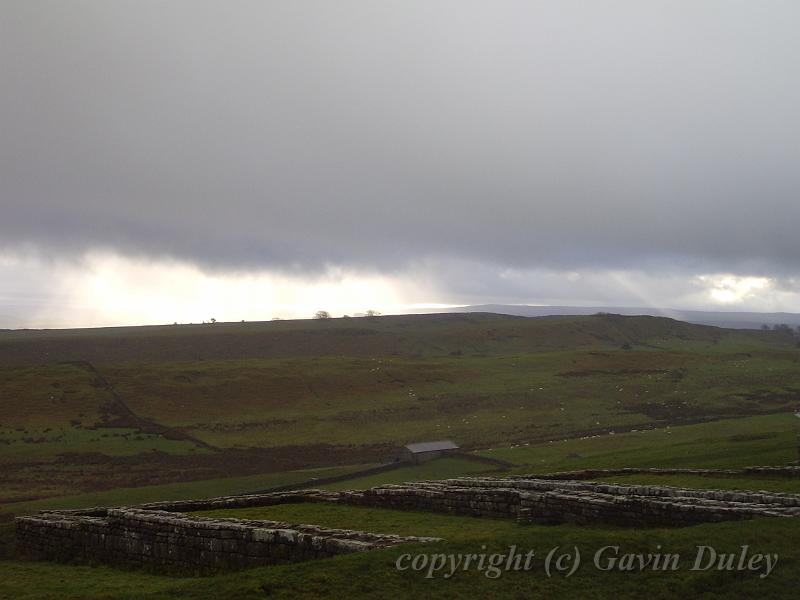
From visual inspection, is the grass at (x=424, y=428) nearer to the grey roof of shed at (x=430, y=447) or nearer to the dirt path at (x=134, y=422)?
the dirt path at (x=134, y=422)

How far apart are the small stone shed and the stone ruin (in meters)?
38.3

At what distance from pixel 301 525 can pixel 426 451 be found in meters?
46.7

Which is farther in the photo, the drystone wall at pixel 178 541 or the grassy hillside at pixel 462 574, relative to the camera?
the drystone wall at pixel 178 541

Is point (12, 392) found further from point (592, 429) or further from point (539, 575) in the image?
point (539, 575)

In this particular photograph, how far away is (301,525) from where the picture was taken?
17109 millimetres

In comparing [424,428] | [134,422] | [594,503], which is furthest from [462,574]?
[134,422]

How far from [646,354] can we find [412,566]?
420 feet

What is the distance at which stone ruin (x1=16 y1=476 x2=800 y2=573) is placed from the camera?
16.3 meters

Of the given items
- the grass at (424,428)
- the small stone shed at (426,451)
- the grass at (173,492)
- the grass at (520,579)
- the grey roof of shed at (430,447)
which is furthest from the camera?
the grey roof of shed at (430,447)

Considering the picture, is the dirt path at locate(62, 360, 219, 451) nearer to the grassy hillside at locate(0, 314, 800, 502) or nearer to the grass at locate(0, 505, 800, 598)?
the grassy hillside at locate(0, 314, 800, 502)

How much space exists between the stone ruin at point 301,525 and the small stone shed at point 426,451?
38317 mm

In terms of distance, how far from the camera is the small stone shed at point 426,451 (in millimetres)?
61656

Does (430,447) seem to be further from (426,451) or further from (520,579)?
(520,579)

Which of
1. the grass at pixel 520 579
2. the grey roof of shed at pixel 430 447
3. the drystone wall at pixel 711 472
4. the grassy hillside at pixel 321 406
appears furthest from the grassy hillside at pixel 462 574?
the grassy hillside at pixel 321 406
